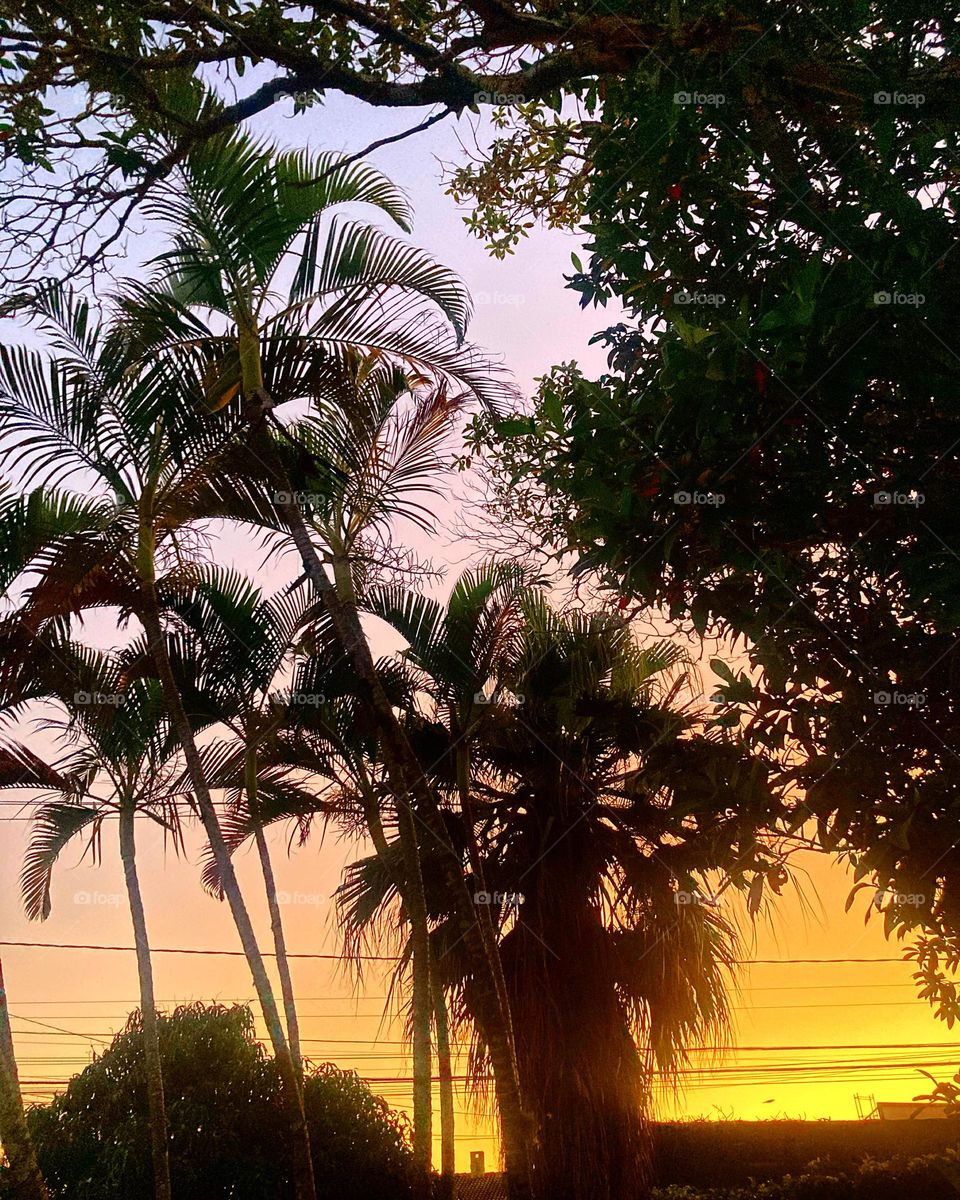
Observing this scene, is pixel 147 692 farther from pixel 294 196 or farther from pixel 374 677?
pixel 294 196

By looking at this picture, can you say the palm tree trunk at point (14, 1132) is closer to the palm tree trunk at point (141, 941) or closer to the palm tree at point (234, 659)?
the palm tree trunk at point (141, 941)

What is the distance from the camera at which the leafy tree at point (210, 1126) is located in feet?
28.3

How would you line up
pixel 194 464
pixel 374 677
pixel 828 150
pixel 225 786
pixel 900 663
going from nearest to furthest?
pixel 900 663, pixel 828 150, pixel 374 677, pixel 194 464, pixel 225 786

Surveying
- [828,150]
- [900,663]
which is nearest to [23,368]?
[828,150]

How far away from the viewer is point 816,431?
9.38 feet

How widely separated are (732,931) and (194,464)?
229 inches

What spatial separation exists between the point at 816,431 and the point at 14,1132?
636 centimetres

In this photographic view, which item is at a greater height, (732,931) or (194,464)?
(194,464)

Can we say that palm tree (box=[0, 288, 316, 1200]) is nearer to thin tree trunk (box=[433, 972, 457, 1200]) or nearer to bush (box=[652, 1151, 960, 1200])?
thin tree trunk (box=[433, 972, 457, 1200])

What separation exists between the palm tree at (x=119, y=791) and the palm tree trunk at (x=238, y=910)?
2.67 feet

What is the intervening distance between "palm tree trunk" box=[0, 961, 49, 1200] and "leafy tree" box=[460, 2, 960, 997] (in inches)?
211

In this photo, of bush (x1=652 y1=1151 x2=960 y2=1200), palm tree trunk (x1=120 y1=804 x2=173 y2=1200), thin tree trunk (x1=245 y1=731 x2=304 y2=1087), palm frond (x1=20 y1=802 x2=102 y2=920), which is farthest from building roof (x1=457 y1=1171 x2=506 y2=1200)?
palm frond (x1=20 y1=802 x2=102 y2=920)

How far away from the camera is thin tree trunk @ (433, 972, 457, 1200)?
25.6 ft

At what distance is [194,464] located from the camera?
640 cm
